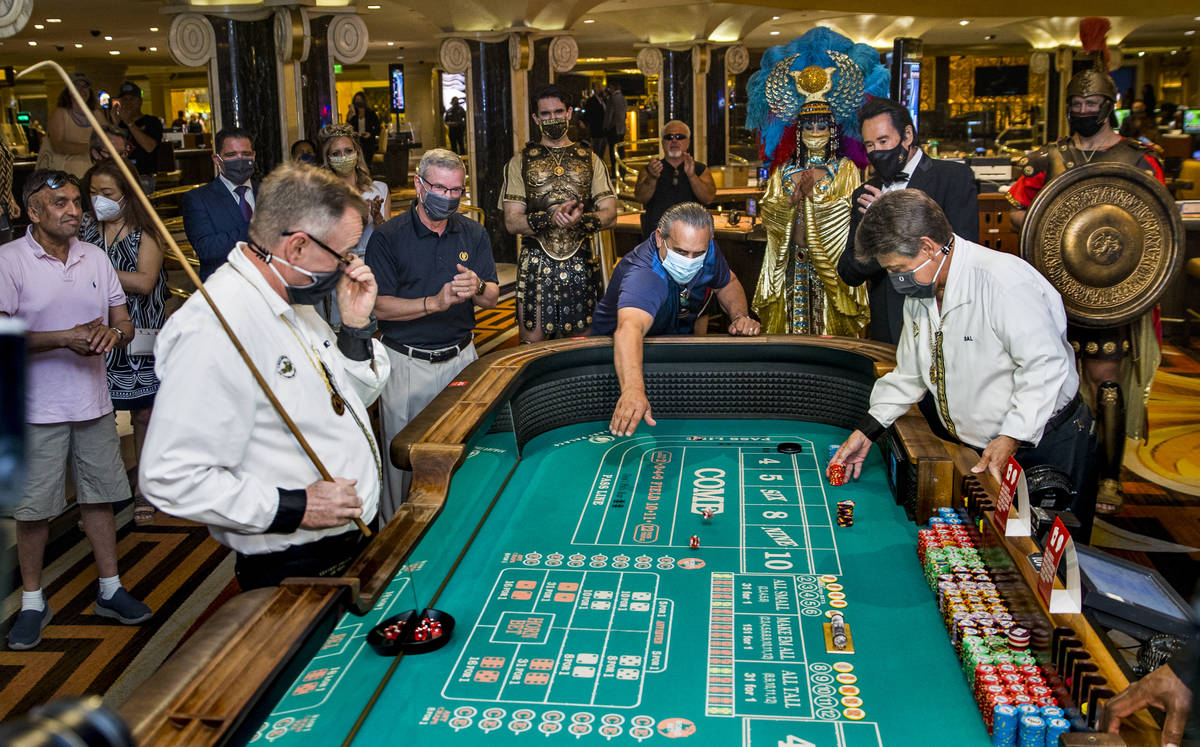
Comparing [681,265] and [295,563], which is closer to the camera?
[295,563]

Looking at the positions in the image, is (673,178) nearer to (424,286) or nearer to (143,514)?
(424,286)

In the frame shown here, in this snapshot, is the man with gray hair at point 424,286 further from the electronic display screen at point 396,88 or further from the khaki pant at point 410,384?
the electronic display screen at point 396,88

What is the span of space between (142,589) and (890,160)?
337 cm

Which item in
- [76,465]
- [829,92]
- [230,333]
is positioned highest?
[829,92]

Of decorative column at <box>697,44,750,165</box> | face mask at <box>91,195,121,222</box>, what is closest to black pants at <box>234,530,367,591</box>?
face mask at <box>91,195,121,222</box>

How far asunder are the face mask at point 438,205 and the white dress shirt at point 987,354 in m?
1.68

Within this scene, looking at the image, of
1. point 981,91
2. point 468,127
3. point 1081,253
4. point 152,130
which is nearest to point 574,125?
point 468,127

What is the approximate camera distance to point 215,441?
208 centimetres

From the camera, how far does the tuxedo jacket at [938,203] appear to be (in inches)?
165

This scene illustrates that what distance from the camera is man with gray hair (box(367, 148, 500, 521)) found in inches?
152

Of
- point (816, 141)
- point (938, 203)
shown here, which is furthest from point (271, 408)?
point (816, 141)

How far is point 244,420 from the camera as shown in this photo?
2.14 m

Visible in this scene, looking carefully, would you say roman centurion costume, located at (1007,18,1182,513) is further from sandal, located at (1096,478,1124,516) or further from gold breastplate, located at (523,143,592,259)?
gold breastplate, located at (523,143,592,259)

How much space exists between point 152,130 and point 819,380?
8892mm
